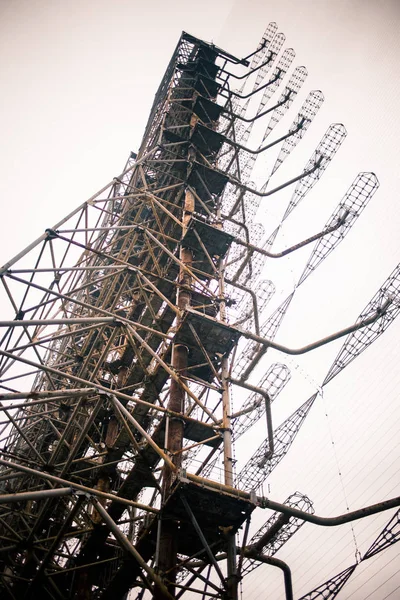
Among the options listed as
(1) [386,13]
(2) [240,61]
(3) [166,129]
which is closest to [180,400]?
(3) [166,129]

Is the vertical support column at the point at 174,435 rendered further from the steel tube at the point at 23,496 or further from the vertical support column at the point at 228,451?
the steel tube at the point at 23,496

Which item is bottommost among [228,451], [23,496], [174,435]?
[23,496]

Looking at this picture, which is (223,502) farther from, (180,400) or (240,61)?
(240,61)

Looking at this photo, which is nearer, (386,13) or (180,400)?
(180,400)

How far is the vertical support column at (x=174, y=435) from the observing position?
8080mm

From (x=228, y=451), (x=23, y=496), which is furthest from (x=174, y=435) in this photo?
(x=23, y=496)

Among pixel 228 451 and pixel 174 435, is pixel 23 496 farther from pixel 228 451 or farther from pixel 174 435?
pixel 228 451

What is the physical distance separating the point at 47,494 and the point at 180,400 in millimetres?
4552

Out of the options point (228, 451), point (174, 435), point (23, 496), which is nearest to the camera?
point (23, 496)

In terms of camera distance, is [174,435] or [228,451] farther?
[174,435]

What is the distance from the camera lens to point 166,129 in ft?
57.8

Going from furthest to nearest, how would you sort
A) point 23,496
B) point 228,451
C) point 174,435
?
point 174,435 → point 228,451 → point 23,496

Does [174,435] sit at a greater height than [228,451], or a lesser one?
greater

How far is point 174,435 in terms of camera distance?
9.98 m
